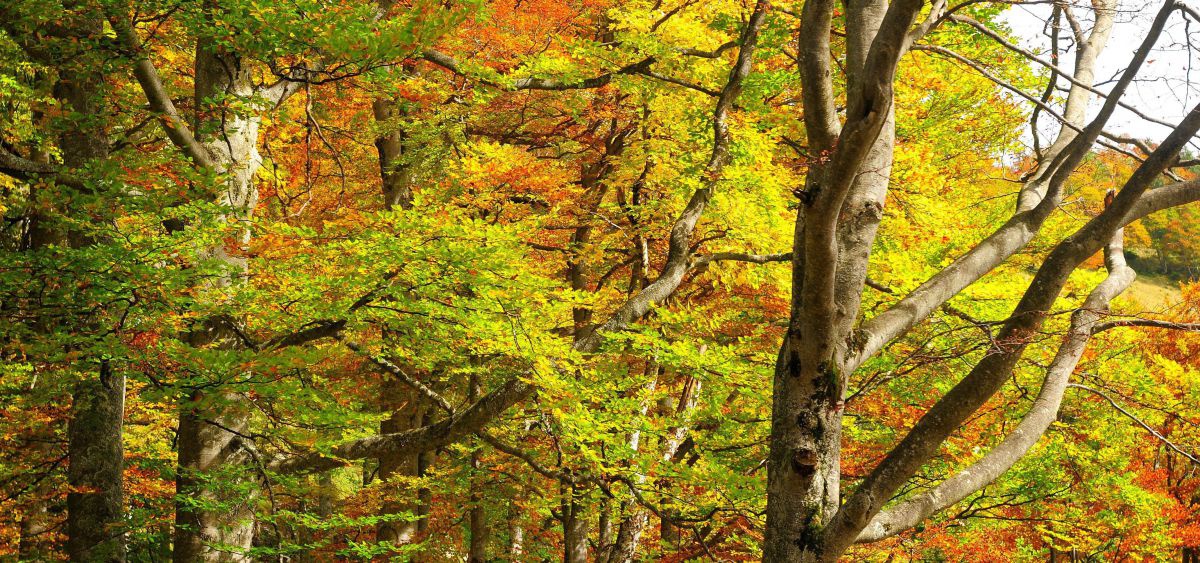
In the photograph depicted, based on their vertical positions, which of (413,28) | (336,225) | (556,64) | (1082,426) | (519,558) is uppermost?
(556,64)

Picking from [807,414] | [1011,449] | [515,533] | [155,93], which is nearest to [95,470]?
[155,93]

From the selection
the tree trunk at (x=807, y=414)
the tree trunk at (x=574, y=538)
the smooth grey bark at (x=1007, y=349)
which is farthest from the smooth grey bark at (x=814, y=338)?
the tree trunk at (x=574, y=538)

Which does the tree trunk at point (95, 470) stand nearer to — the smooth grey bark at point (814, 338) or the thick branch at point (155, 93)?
the thick branch at point (155, 93)

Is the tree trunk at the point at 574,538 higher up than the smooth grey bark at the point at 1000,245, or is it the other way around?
the smooth grey bark at the point at 1000,245

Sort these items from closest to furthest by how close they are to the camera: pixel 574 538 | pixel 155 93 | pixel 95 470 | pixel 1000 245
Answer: pixel 1000 245 < pixel 155 93 < pixel 95 470 < pixel 574 538

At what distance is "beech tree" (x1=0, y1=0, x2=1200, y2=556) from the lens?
3525 millimetres

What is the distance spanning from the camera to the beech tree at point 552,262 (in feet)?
11.6

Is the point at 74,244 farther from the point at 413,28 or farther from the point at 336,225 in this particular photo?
the point at 413,28

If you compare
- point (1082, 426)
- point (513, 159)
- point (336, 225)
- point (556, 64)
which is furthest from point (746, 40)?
point (1082, 426)

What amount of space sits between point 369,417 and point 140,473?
5510 millimetres

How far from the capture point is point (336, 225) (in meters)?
9.55

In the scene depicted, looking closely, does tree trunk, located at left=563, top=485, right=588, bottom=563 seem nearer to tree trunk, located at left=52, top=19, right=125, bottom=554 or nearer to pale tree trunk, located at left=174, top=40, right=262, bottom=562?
pale tree trunk, located at left=174, top=40, right=262, bottom=562

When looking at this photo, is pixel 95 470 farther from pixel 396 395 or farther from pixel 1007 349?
pixel 1007 349

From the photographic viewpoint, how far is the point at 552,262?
38.9 feet
